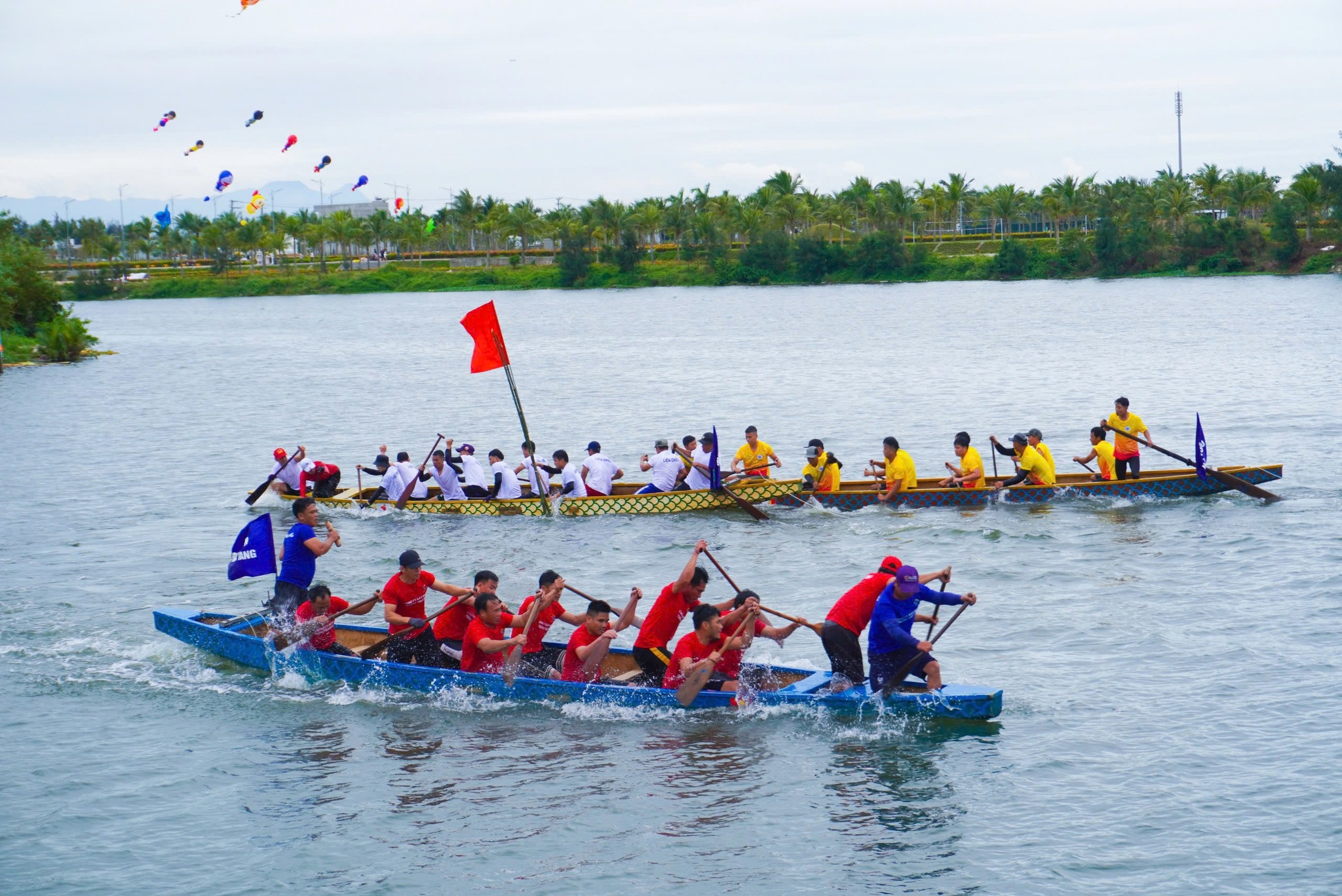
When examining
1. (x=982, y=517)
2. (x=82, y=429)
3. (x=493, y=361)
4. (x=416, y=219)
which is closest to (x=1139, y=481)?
(x=982, y=517)

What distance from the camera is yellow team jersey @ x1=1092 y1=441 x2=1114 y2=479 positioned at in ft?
75.4

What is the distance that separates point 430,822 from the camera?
12.0 metres

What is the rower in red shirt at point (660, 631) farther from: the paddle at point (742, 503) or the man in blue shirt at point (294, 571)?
the paddle at point (742, 503)

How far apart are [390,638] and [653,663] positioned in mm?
3219

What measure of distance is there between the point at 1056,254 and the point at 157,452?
7394cm

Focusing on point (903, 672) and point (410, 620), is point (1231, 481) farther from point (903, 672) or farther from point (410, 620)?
point (410, 620)

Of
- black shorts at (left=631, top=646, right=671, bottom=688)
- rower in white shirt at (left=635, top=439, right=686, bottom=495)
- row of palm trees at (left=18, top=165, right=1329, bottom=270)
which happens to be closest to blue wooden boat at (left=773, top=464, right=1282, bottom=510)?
rower in white shirt at (left=635, top=439, right=686, bottom=495)

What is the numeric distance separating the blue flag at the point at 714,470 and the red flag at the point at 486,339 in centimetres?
416

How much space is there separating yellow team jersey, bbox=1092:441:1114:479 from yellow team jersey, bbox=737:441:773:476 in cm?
598

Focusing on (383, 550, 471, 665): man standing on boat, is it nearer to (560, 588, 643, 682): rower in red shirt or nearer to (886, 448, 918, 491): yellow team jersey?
(560, 588, 643, 682): rower in red shirt

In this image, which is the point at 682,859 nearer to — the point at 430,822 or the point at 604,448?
the point at 430,822

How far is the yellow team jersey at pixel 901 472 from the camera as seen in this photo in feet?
76.0

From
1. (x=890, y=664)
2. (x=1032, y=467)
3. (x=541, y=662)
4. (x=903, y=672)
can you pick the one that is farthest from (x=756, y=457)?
(x=903, y=672)

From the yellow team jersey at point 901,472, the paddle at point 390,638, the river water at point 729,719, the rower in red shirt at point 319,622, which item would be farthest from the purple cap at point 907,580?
the yellow team jersey at point 901,472
